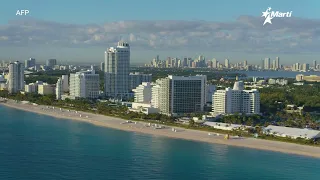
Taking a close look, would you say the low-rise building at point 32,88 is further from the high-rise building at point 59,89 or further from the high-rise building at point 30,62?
the high-rise building at point 30,62

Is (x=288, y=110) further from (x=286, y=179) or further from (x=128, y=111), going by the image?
(x=286, y=179)

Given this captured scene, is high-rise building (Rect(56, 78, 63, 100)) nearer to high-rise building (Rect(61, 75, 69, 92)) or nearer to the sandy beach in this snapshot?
high-rise building (Rect(61, 75, 69, 92))

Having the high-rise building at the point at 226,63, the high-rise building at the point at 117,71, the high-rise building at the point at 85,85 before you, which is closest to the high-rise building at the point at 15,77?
the high-rise building at the point at 85,85

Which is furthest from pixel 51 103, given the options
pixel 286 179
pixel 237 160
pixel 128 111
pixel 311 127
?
pixel 286 179

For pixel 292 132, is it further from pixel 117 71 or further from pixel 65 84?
pixel 65 84

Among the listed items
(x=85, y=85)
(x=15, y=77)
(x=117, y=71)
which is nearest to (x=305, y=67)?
(x=15, y=77)

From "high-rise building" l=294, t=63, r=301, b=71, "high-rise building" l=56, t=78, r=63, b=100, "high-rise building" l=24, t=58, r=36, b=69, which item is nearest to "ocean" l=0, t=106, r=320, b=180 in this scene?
"high-rise building" l=56, t=78, r=63, b=100
